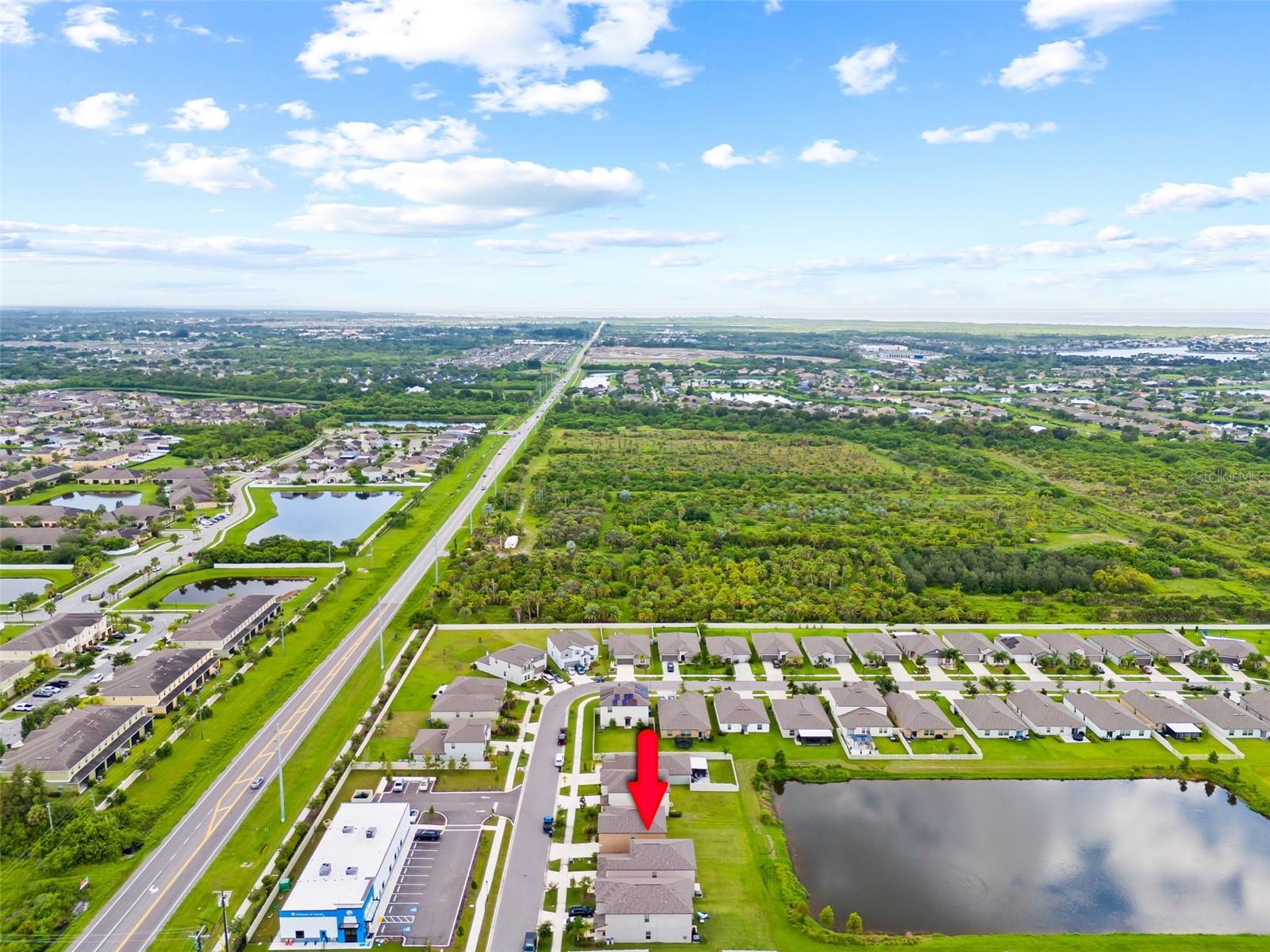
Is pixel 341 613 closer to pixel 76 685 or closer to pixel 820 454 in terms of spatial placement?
pixel 76 685

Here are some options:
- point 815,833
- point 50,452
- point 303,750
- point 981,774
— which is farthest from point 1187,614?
point 50,452

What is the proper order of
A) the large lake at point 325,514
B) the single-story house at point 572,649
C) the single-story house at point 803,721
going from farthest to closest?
the large lake at point 325,514, the single-story house at point 572,649, the single-story house at point 803,721

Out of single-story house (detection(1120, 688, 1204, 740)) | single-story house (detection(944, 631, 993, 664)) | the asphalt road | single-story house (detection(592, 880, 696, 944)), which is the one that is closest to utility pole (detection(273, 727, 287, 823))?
the asphalt road

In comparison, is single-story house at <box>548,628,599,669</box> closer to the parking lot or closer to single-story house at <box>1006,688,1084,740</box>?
the parking lot

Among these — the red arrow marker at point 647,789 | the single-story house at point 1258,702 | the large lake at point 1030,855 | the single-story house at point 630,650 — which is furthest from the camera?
the single-story house at point 630,650

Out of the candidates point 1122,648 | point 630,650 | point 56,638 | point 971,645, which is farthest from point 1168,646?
point 56,638

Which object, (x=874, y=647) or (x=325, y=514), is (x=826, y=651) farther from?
(x=325, y=514)

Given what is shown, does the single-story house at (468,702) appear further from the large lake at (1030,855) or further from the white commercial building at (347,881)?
the large lake at (1030,855)

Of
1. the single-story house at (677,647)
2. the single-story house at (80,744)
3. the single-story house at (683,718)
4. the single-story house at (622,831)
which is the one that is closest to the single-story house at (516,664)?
the single-story house at (677,647)
